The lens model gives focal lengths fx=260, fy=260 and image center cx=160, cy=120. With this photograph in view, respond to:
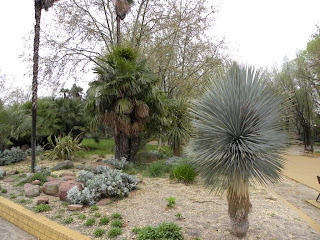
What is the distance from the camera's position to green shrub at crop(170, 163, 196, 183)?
724 cm

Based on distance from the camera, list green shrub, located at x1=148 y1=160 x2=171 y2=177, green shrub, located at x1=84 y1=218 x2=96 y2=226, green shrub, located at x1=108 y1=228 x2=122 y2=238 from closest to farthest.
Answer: green shrub, located at x1=108 y1=228 x2=122 y2=238, green shrub, located at x1=84 y1=218 x2=96 y2=226, green shrub, located at x1=148 y1=160 x2=171 y2=177

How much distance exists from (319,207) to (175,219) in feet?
13.0

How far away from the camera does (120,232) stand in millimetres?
4152

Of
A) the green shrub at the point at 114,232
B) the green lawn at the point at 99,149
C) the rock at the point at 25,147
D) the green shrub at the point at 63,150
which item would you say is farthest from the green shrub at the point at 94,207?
the rock at the point at 25,147

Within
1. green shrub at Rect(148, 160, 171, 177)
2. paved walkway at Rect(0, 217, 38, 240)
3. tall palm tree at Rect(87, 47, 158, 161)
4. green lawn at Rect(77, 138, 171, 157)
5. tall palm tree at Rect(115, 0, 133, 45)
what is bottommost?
paved walkway at Rect(0, 217, 38, 240)

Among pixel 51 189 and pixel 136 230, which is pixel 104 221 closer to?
pixel 136 230

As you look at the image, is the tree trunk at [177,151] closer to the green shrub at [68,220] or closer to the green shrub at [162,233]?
the green shrub at [68,220]

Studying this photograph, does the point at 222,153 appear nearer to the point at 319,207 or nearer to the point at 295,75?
the point at 319,207

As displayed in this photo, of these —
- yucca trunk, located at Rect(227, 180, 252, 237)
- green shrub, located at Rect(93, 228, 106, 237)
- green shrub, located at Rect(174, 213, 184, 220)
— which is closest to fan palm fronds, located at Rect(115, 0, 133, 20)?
green shrub, located at Rect(174, 213, 184, 220)

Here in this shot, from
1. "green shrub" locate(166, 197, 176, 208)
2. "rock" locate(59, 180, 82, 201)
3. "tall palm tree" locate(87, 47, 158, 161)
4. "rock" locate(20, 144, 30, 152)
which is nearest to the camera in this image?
"green shrub" locate(166, 197, 176, 208)

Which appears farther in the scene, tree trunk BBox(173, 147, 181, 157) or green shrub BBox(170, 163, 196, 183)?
tree trunk BBox(173, 147, 181, 157)

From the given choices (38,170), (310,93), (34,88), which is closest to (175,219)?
(38,170)

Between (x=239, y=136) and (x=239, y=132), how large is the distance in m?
0.06

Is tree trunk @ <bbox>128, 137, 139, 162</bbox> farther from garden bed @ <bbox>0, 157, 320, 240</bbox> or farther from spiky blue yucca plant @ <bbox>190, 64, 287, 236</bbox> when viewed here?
spiky blue yucca plant @ <bbox>190, 64, 287, 236</bbox>
